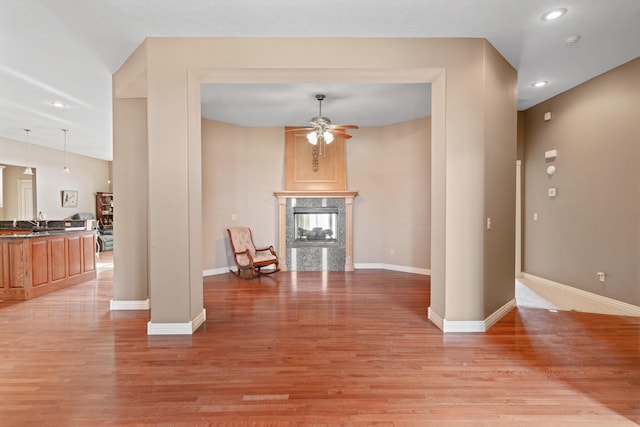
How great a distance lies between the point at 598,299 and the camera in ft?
14.0

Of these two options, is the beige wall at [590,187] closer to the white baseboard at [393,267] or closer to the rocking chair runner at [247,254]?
the white baseboard at [393,267]

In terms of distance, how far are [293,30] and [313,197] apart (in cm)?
377

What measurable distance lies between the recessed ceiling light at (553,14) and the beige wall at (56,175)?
33.9 ft

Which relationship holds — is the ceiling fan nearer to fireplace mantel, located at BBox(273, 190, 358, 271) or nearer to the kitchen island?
fireplace mantel, located at BBox(273, 190, 358, 271)

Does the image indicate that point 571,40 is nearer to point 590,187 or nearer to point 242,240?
point 590,187

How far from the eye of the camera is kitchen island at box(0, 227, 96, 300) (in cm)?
451

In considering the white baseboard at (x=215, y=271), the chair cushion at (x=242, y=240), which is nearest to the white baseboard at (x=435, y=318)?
the chair cushion at (x=242, y=240)

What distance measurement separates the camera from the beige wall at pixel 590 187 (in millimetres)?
3918

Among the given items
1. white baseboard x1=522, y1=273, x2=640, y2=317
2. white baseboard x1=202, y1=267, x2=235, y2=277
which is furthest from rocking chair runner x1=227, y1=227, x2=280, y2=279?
white baseboard x1=522, y1=273, x2=640, y2=317

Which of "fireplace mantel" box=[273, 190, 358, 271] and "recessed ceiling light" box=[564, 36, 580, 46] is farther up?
"recessed ceiling light" box=[564, 36, 580, 46]

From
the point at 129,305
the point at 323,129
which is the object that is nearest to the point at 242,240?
the point at 129,305

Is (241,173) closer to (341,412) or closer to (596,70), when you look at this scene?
(341,412)

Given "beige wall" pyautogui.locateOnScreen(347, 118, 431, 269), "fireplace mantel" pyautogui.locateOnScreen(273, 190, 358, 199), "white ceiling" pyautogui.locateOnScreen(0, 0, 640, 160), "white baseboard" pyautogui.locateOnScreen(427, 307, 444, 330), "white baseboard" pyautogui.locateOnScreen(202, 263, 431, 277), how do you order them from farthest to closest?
"fireplace mantel" pyautogui.locateOnScreen(273, 190, 358, 199), "beige wall" pyautogui.locateOnScreen(347, 118, 431, 269), "white baseboard" pyautogui.locateOnScreen(202, 263, 431, 277), "white baseboard" pyautogui.locateOnScreen(427, 307, 444, 330), "white ceiling" pyautogui.locateOnScreen(0, 0, 640, 160)

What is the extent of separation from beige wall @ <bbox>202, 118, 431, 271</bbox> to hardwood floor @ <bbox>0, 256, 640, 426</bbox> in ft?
8.15
